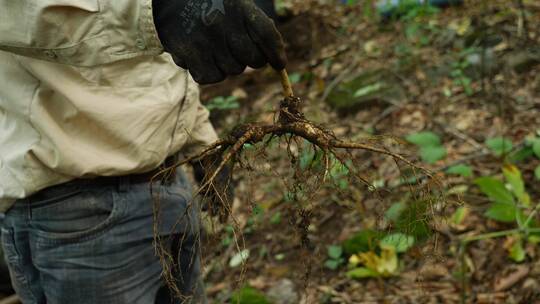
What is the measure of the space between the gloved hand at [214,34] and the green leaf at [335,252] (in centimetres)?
177

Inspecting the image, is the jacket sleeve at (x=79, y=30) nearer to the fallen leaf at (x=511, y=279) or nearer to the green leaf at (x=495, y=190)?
the green leaf at (x=495, y=190)

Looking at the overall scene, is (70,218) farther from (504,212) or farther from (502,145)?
(502,145)

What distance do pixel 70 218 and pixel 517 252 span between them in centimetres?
190

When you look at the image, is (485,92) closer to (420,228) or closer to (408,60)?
(408,60)

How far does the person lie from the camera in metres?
1.17

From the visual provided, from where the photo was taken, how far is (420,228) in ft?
8.21

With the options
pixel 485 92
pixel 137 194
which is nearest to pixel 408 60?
pixel 485 92

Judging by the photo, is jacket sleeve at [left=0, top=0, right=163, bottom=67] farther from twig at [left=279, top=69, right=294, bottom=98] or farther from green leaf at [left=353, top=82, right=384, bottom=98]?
green leaf at [left=353, top=82, right=384, bottom=98]

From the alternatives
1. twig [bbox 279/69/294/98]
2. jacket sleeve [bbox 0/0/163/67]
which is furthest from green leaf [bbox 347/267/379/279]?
jacket sleeve [bbox 0/0/163/67]

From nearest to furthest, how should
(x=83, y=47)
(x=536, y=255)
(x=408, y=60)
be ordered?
(x=83, y=47) → (x=536, y=255) → (x=408, y=60)

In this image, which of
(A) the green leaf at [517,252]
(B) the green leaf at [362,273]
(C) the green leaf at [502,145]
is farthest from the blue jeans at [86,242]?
(C) the green leaf at [502,145]

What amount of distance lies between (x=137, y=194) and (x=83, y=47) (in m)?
0.48

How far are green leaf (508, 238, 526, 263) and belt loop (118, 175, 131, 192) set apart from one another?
176 centimetres

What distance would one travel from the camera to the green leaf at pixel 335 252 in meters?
2.81
